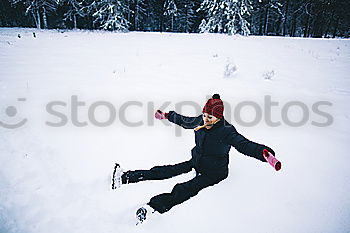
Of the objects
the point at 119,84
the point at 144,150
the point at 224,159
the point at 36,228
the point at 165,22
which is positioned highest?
the point at 165,22

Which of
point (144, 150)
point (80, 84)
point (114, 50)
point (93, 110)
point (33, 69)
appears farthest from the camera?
point (114, 50)

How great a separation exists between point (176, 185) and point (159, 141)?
1.44 metres

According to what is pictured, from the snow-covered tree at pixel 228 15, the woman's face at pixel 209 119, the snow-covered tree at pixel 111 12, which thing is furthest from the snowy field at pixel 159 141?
the snow-covered tree at pixel 111 12

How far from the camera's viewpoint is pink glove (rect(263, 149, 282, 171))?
2051 millimetres

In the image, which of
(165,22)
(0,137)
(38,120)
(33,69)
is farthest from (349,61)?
(165,22)

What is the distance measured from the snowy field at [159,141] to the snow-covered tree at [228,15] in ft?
37.9

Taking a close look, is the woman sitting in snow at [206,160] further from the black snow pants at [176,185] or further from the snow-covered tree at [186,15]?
the snow-covered tree at [186,15]

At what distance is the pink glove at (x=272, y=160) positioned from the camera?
2.05 meters

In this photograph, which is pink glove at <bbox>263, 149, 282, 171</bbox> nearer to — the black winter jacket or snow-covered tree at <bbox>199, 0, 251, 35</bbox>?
the black winter jacket

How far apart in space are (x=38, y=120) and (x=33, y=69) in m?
3.84

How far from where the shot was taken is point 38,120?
172 inches

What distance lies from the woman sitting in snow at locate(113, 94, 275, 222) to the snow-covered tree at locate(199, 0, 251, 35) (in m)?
17.9

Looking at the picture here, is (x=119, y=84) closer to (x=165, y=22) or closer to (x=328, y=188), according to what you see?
(x=328, y=188)

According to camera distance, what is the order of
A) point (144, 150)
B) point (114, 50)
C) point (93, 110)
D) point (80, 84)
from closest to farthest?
1. point (144, 150)
2. point (93, 110)
3. point (80, 84)
4. point (114, 50)
